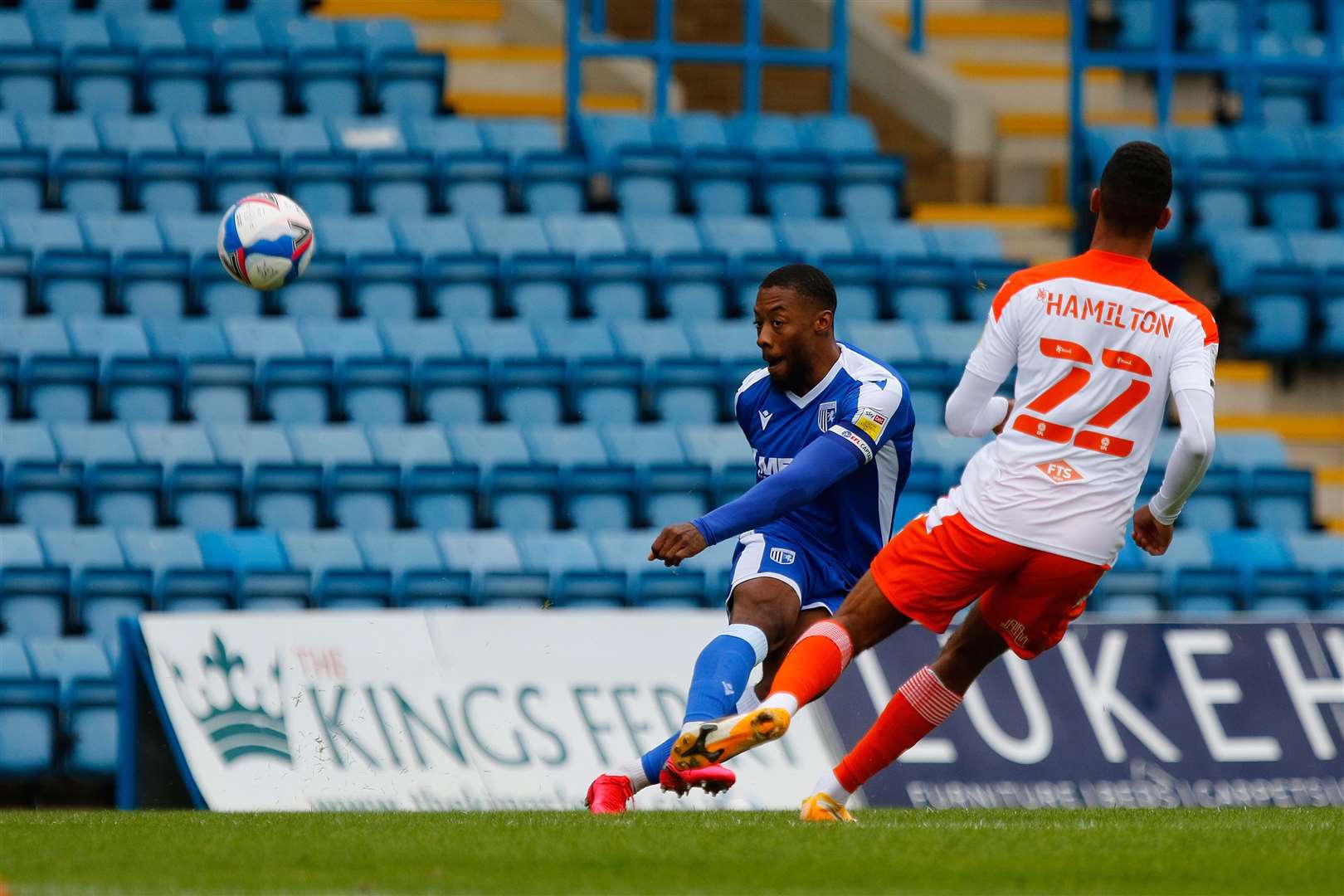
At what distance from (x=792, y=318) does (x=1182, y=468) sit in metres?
1.41

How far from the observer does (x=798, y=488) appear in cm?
612

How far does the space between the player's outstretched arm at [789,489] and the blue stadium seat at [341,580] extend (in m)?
4.70

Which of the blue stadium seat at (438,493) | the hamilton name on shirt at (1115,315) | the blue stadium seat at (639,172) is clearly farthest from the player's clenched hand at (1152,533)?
the blue stadium seat at (639,172)

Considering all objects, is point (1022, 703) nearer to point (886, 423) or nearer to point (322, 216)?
point (886, 423)

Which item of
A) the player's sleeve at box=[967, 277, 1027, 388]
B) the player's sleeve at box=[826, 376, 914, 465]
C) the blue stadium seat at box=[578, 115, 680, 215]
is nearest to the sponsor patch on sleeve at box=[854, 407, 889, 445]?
the player's sleeve at box=[826, 376, 914, 465]

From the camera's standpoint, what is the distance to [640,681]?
29.4 feet

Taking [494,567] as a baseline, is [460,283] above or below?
above

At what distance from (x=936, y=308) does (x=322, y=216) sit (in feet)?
13.3

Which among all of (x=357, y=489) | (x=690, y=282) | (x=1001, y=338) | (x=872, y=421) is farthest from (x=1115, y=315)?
(x=690, y=282)

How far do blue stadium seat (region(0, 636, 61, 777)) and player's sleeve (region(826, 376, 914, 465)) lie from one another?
5.27 metres

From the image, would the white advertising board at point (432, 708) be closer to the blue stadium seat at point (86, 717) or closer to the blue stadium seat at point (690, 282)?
the blue stadium seat at point (86, 717)

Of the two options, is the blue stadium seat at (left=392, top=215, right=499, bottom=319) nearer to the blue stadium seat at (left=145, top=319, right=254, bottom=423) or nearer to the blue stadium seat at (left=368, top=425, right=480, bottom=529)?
the blue stadium seat at (left=145, top=319, right=254, bottom=423)

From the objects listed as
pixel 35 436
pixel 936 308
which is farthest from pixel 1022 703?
pixel 35 436

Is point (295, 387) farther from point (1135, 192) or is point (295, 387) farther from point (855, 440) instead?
point (1135, 192)
